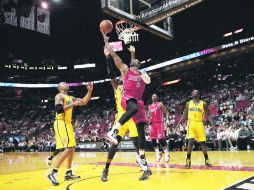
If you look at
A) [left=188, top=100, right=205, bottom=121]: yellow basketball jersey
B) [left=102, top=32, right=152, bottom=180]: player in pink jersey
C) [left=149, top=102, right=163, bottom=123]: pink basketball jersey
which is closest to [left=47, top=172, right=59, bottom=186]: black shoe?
[left=102, top=32, right=152, bottom=180]: player in pink jersey

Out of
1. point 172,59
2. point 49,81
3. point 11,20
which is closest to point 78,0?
point 11,20

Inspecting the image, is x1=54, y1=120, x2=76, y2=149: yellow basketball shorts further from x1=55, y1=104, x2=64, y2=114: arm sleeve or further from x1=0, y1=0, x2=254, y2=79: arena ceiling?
x1=0, y1=0, x2=254, y2=79: arena ceiling

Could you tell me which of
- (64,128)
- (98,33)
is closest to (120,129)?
(64,128)

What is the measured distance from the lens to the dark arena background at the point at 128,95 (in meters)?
5.79

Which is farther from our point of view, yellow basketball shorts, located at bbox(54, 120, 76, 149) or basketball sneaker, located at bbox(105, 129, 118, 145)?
yellow basketball shorts, located at bbox(54, 120, 76, 149)

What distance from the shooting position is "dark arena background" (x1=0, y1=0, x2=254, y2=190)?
19.0 feet

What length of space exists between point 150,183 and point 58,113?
237 cm

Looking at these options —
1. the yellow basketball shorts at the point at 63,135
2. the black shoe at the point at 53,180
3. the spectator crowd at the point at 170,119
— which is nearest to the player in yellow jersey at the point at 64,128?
the yellow basketball shorts at the point at 63,135

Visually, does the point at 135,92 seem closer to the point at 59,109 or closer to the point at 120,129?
the point at 120,129

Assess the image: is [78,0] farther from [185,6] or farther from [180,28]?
[185,6]

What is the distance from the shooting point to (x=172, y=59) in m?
30.5

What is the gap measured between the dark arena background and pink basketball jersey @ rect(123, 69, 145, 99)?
0.07 ft

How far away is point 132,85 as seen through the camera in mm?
5598

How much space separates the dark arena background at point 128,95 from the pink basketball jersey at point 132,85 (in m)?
0.02
